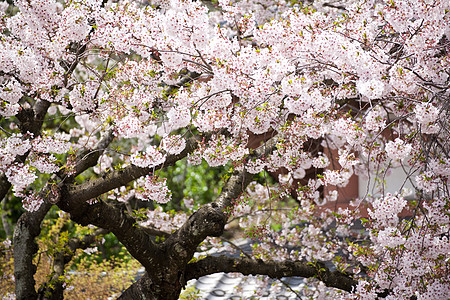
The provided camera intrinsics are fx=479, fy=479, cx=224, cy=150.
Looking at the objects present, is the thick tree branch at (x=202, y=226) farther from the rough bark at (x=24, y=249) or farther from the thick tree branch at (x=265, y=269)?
the rough bark at (x=24, y=249)

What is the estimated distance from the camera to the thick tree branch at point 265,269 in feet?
10.7

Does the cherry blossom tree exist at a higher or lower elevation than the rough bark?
higher

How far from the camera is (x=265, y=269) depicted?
3.39 m

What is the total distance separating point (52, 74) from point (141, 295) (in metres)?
1.51

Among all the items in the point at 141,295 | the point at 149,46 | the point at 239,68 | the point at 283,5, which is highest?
the point at 283,5

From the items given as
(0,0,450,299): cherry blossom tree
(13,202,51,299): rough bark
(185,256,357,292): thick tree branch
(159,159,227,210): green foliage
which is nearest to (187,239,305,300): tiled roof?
(185,256,357,292): thick tree branch

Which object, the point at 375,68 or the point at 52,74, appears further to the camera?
the point at 52,74

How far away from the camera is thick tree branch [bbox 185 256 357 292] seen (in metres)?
3.25

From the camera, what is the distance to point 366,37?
2184mm

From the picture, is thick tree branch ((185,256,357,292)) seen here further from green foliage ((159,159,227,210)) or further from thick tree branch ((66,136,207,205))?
green foliage ((159,159,227,210))

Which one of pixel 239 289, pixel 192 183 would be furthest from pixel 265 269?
pixel 192 183

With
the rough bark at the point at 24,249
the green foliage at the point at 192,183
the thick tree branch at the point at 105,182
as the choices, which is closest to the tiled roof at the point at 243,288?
the rough bark at the point at 24,249

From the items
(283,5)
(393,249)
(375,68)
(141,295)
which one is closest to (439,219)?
(393,249)

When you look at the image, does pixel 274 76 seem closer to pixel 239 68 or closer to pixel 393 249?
pixel 239 68
